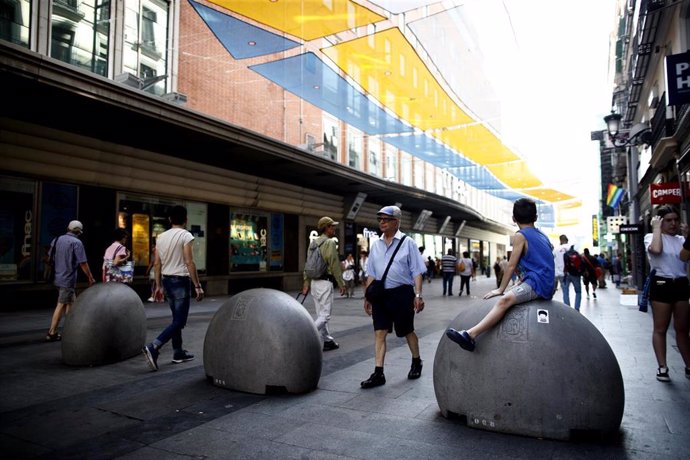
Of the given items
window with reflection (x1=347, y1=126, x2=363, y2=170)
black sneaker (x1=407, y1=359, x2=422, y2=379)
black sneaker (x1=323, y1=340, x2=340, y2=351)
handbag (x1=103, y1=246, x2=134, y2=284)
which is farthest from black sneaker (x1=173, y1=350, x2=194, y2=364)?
window with reflection (x1=347, y1=126, x2=363, y2=170)

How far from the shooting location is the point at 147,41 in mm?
14875

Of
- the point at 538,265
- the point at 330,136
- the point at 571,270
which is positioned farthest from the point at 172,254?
the point at 330,136

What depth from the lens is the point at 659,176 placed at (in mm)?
16875

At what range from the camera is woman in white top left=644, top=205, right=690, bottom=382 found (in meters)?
5.00

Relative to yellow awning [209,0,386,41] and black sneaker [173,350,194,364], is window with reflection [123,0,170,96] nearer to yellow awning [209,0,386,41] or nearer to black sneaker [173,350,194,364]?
yellow awning [209,0,386,41]

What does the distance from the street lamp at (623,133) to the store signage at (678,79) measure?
28.2 feet

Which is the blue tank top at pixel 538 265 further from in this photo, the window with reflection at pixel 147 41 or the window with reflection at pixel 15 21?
the window with reflection at pixel 15 21

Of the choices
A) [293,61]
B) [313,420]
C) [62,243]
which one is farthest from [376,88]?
[313,420]

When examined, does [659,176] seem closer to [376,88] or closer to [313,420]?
[376,88]

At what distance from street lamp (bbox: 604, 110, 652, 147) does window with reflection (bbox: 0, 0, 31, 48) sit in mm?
17074

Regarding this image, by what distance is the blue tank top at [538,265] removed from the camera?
3791 mm

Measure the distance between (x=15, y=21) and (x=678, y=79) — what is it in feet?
46.0

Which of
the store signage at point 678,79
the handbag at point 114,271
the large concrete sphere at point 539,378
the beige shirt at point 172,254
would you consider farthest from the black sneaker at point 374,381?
the store signage at point 678,79

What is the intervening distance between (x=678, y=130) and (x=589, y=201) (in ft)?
119
